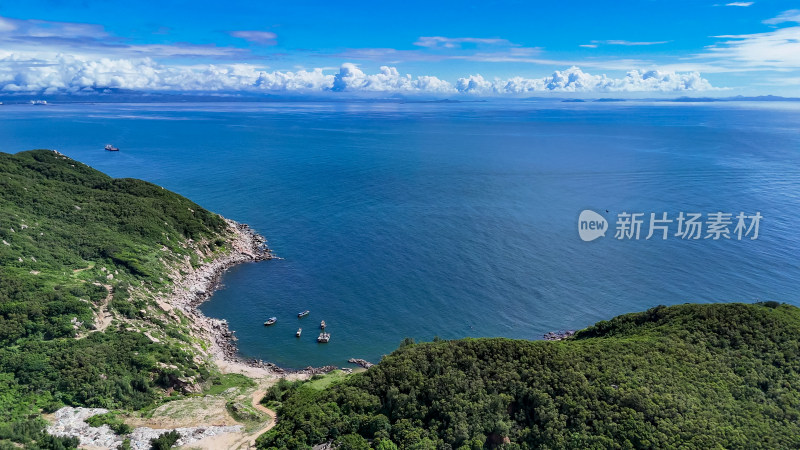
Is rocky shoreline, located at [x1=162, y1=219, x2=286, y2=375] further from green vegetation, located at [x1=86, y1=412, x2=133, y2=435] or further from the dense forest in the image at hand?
green vegetation, located at [x1=86, y1=412, x2=133, y2=435]

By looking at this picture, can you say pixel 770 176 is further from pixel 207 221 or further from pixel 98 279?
pixel 98 279

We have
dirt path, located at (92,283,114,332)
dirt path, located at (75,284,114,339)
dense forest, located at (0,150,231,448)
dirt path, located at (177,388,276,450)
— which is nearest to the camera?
dirt path, located at (177,388,276,450)

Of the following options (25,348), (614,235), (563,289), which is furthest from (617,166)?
(25,348)

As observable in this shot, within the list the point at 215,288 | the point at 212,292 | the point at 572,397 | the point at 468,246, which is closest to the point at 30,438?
the point at 572,397

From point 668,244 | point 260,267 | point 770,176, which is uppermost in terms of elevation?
point 770,176

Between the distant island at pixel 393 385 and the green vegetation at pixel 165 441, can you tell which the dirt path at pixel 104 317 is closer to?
the distant island at pixel 393 385

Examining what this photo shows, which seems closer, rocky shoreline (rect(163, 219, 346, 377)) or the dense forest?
the dense forest

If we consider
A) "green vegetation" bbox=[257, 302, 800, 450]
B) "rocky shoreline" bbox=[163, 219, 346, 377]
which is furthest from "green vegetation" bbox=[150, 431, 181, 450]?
"rocky shoreline" bbox=[163, 219, 346, 377]
